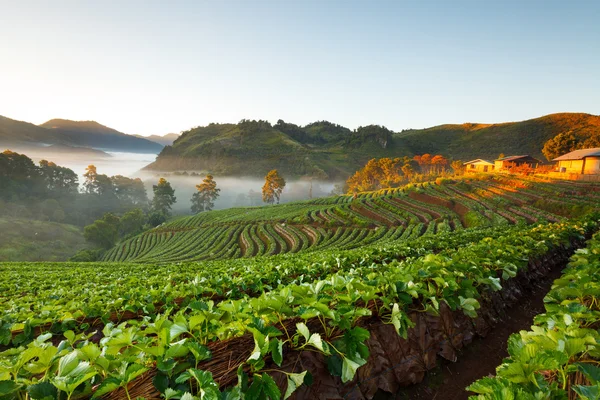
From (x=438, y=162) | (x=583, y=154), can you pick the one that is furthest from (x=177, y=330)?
(x=438, y=162)

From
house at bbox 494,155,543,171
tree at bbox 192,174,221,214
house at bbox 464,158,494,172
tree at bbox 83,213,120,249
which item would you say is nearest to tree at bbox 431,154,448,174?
house at bbox 464,158,494,172

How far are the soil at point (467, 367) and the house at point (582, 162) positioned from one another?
50.6 meters

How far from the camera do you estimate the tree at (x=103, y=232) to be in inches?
2454

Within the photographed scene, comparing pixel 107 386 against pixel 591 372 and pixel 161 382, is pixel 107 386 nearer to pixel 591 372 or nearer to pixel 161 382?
pixel 161 382

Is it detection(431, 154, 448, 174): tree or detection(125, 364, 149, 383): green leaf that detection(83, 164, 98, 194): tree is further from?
detection(125, 364, 149, 383): green leaf

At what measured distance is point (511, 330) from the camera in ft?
15.6

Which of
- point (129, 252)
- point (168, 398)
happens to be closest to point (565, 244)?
point (168, 398)

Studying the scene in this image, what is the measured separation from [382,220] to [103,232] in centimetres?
6213

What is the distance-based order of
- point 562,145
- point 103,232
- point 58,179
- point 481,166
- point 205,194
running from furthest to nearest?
1. point 205,194
2. point 58,179
3. point 481,166
4. point 103,232
5. point 562,145

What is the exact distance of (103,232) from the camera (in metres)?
63.6

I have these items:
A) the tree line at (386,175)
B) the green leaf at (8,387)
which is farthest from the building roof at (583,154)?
the green leaf at (8,387)

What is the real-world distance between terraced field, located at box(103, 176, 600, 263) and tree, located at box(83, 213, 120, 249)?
26.8 ft

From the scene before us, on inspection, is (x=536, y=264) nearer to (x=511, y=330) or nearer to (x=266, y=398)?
(x=511, y=330)

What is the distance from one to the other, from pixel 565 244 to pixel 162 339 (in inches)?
474
